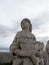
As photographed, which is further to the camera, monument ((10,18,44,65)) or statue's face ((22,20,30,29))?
statue's face ((22,20,30,29))

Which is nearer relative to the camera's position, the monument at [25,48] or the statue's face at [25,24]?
the monument at [25,48]

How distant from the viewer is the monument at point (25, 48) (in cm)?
529

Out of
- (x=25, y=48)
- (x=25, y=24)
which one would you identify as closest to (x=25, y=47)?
(x=25, y=48)

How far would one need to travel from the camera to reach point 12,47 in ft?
17.8

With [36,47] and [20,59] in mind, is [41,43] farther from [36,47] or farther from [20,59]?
[20,59]

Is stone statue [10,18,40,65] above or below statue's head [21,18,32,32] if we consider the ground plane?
below

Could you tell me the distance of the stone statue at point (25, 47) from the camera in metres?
5.29

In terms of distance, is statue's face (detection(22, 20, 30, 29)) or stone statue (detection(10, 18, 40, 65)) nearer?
stone statue (detection(10, 18, 40, 65))

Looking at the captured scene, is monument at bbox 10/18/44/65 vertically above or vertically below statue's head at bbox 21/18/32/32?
below

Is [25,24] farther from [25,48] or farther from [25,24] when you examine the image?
[25,48]

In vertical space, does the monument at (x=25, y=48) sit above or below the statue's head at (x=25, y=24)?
below

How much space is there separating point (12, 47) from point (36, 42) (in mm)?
556

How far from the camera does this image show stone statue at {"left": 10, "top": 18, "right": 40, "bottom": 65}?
17.3 feet

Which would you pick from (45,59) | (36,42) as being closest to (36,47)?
(36,42)
